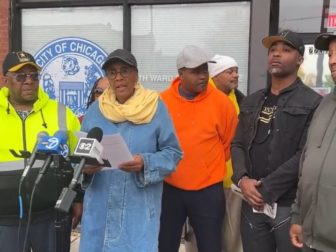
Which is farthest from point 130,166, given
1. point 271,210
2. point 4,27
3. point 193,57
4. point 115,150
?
point 4,27

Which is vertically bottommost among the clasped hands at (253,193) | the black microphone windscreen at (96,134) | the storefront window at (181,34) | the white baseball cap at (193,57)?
the clasped hands at (253,193)

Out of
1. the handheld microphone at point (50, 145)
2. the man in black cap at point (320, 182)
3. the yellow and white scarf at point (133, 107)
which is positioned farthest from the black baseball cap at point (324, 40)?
the handheld microphone at point (50, 145)

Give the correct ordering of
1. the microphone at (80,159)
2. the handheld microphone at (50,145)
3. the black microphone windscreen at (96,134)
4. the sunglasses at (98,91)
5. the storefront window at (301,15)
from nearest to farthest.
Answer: the microphone at (80,159)
the handheld microphone at (50,145)
the black microphone windscreen at (96,134)
the sunglasses at (98,91)
the storefront window at (301,15)

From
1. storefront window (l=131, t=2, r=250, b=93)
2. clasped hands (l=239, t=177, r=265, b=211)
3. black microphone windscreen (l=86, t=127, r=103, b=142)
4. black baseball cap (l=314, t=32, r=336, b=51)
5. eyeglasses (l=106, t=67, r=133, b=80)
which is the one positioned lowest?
clasped hands (l=239, t=177, r=265, b=211)

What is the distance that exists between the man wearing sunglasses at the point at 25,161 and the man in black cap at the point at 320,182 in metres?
1.38

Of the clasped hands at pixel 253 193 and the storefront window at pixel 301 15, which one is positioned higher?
the storefront window at pixel 301 15

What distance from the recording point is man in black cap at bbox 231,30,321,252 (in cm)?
A: 300

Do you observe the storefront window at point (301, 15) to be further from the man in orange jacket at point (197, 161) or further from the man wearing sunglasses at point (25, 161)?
the man wearing sunglasses at point (25, 161)

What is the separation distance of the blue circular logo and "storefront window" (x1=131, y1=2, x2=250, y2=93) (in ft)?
1.98

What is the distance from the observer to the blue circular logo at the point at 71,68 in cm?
654

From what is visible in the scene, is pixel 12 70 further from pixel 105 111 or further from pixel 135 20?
pixel 135 20

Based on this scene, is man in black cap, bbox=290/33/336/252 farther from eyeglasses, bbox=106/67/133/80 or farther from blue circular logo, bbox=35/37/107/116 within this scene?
blue circular logo, bbox=35/37/107/116

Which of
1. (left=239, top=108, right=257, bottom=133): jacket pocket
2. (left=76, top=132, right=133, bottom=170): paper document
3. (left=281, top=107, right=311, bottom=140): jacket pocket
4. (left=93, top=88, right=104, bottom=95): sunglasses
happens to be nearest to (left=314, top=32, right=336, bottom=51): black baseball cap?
(left=281, top=107, right=311, bottom=140): jacket pocket

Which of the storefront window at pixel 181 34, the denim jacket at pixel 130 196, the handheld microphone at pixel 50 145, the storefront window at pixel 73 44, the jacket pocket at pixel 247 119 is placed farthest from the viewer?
the storefront window at pixel 73 44
